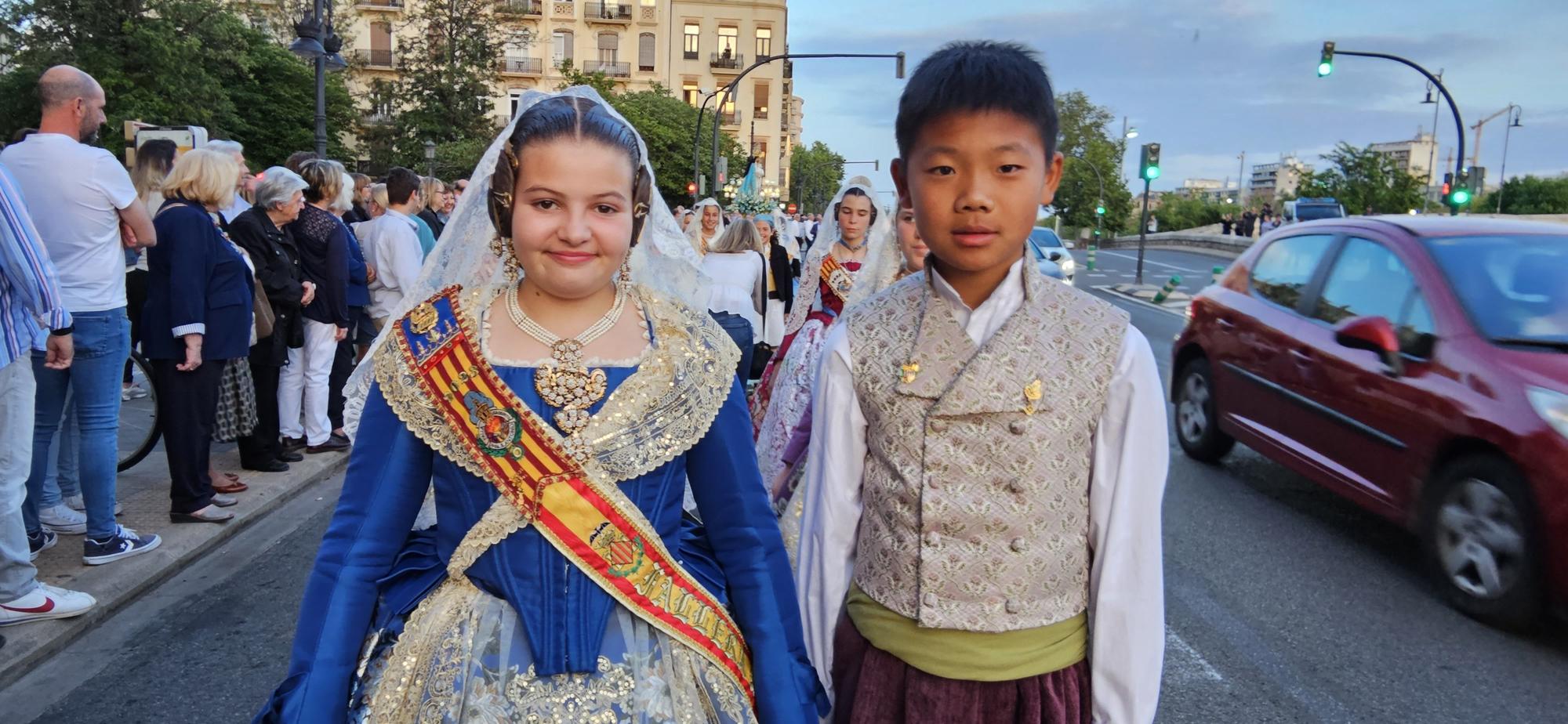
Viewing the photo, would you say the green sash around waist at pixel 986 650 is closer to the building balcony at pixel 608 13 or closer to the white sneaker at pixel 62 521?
the white sneaker at pixel 62 521

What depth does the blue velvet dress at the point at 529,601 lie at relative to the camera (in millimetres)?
1779

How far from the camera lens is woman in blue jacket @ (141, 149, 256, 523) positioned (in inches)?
214

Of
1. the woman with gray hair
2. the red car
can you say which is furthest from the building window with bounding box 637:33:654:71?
the red car

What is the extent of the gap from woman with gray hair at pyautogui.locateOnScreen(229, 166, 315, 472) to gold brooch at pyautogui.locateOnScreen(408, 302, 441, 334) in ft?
17.0

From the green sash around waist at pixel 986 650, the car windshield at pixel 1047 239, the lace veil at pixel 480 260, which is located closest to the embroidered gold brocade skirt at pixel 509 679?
the green sash around waist at pixel 986 650

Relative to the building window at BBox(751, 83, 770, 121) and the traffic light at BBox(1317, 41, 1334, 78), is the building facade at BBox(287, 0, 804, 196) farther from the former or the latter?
the traffic light at BBox(1317, 41, 1334, 78)

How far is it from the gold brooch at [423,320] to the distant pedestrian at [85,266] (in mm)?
3581

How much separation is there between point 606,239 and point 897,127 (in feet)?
1.88

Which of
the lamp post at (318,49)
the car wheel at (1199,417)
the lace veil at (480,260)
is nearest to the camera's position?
the lace veil at (480,260)

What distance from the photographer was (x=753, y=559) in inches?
77.1

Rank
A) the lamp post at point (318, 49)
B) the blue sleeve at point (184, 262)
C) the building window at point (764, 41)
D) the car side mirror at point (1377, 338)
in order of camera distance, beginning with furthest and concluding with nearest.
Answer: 1. the building window at point (764, 41)
2. the lamp post at point (318, 49)
3. the blue sleeve at point (184, 262)
4. the car side mirror at point (1377, 338)

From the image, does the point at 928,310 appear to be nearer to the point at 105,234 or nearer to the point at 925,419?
the point at 925,419

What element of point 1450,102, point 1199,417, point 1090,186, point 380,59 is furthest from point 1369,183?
point 380,59

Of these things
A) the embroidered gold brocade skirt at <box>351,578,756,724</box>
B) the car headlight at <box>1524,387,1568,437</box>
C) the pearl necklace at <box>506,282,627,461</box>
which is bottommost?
the embroidered gold brocade skirt at <box>351,578,756,724</box>
